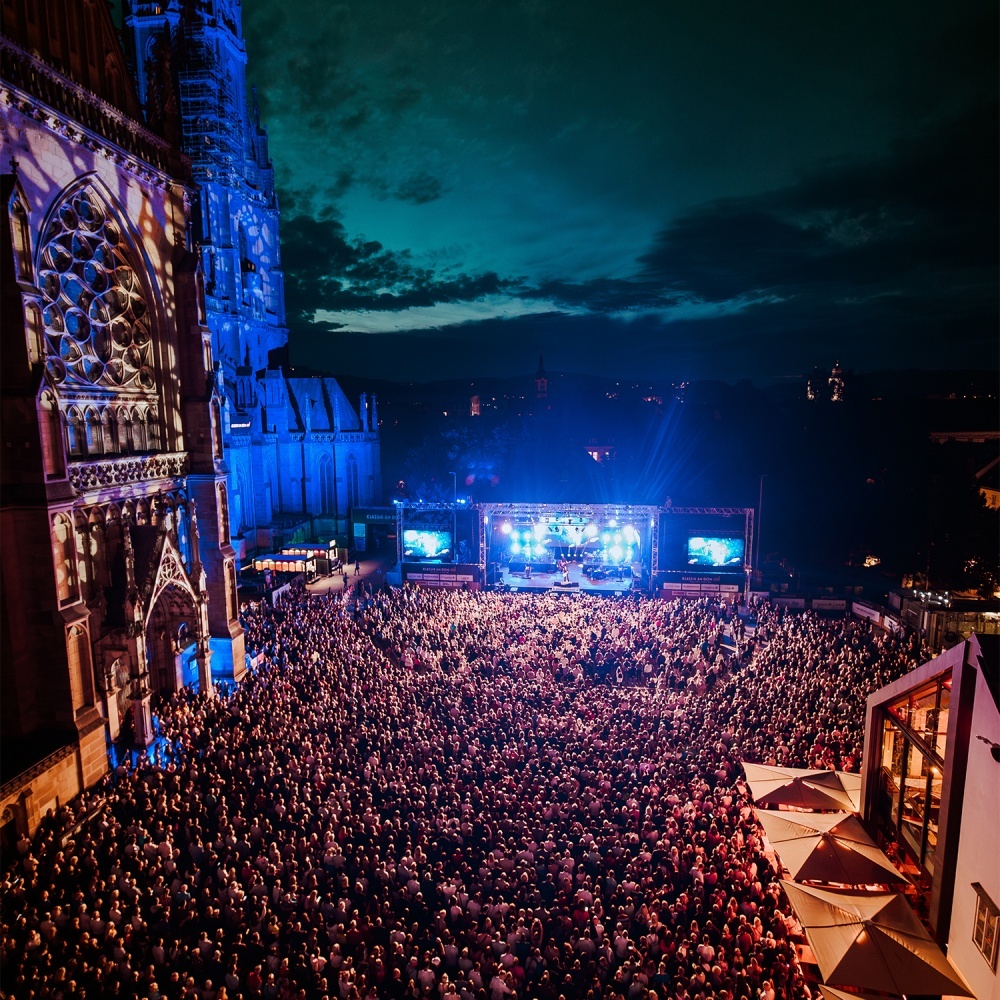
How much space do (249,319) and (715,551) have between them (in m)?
33.4

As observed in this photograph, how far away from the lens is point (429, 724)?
Answer: 14.4 meters

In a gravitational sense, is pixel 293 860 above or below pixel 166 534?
below

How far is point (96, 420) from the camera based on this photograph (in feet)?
46.7

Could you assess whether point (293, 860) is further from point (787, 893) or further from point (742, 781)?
point (742, 781)

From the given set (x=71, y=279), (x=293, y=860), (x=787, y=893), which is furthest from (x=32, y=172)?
(x=787, y=893)

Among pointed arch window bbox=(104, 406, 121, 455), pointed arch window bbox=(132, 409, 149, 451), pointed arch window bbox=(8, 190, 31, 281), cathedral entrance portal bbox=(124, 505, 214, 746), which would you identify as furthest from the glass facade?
pointed arch window bbox=(132, 409, 149, 451)

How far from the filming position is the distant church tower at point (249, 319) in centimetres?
3672

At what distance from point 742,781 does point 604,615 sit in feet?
38.9

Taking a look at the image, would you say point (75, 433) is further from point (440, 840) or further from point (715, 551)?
point (715, 551)

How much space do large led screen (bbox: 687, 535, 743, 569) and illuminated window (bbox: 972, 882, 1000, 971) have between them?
23.9m

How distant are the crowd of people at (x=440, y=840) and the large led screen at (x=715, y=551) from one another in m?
12.3

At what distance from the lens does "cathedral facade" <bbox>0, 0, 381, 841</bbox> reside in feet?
37.7

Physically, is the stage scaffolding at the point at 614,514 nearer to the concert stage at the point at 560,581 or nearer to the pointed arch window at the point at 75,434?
the concert stage at the point at 560,581

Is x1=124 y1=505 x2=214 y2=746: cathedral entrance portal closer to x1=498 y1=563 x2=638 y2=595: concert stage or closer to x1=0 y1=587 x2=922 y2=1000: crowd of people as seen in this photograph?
x1=0 y1=587 x2=922 y2=1000: crowd of people
